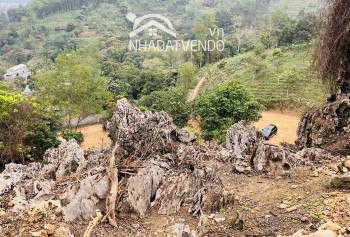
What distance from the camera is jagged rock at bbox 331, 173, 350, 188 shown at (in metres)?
5.37

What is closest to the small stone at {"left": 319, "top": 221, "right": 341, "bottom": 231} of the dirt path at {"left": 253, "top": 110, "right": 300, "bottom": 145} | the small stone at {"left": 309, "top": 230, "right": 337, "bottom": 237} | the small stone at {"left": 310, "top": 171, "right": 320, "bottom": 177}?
the small stone at {"left": 309, "top": 230, "right": 337, "bottom": 237}

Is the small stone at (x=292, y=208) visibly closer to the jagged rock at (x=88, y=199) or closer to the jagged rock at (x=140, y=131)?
the jagged rock at (x=88, y=199)

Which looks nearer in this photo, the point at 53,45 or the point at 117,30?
the point at 53,45

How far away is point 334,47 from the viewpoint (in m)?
8.16

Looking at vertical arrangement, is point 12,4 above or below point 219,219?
above

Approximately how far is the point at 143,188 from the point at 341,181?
9.90 ft

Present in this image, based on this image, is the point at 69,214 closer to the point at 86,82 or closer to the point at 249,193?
the point at 249,193

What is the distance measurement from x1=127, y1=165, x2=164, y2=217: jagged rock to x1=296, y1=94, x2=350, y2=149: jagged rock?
416 cm

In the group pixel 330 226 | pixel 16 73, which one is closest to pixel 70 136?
pixel 330 226

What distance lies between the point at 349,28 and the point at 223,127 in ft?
30.7

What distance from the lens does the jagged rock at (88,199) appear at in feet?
18.0

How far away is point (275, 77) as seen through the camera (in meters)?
27.6

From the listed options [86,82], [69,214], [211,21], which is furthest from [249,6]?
[69,214]

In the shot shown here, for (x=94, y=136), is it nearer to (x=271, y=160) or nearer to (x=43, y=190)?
(x=43, y=190)
